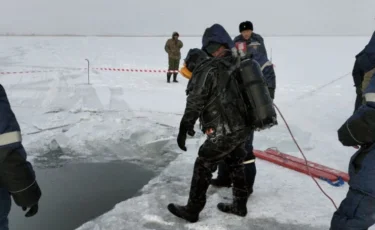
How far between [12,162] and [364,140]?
2.31 m

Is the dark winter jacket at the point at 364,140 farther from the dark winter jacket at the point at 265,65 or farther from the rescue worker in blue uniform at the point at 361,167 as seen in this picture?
the dark winter jacket at the point at 265,65

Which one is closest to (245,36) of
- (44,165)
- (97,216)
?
(97,216)

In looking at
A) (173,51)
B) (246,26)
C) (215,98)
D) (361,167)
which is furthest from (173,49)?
(361,167)

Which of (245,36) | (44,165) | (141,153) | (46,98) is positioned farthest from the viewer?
(46,98)

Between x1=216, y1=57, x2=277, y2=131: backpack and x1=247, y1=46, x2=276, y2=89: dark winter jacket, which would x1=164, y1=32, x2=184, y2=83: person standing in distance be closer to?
x1=247, y1=46, x2=276, y2=89: dark winter jacket

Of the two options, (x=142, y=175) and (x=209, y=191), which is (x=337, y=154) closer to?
(x=209, y=191)

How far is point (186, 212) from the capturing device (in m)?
3.40

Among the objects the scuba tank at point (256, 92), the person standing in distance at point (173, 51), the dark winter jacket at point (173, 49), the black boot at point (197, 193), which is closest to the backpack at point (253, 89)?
the scuba tank at point (256, 92)

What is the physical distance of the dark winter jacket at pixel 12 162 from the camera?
2227 mm

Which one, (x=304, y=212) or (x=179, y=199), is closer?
(x=304, y=212)

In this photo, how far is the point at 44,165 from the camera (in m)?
4.95

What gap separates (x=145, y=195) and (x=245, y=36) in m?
2.39

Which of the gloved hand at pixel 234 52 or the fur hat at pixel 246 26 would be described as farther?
the fur hat at pixel 246 26

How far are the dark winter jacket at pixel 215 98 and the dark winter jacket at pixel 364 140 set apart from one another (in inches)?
36.2
